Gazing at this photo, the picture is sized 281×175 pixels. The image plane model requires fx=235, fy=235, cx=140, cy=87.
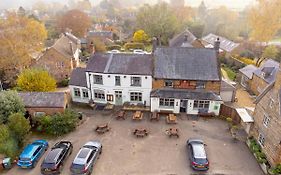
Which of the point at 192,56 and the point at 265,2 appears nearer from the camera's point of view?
the point at 192,56

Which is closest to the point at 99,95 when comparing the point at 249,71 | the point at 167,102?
the point at 167,102

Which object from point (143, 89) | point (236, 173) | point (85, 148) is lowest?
point (236, 173)

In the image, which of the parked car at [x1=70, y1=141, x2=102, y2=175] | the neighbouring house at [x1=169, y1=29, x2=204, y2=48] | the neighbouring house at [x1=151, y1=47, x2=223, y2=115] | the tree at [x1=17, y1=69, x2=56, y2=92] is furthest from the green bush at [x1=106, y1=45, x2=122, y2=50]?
the parked car at [x1=70, y1=141, x2=102, y2=175]

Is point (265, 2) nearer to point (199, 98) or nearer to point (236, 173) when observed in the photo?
point (199, 98)

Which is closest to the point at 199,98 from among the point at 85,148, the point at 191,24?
the point at 85,148

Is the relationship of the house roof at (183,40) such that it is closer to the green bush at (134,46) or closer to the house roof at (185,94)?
the green bush at (134,46)

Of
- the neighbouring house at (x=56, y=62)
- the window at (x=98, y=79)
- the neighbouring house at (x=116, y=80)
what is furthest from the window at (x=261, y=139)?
the neighbouring house at (x=56, y=62)

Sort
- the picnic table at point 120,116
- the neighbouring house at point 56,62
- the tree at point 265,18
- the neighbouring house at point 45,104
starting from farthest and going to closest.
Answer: the tree at point 265,18, the neighbouring house at point 56,62, the picnic table at point 120,116, the neighbouring house at point 45,104
